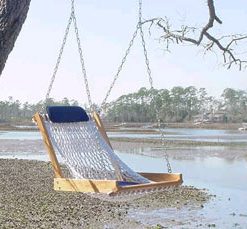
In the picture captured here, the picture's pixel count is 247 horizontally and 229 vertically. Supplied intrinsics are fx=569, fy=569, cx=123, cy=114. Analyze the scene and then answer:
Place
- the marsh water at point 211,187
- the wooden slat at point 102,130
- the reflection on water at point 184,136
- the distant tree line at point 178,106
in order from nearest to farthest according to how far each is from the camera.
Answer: the wooden slat at point 102,130
the marsh water at point 211,187
the reflection on water at point 184,136
the distant tree line at point 178,106

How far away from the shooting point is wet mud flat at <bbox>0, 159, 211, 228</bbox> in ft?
31.5

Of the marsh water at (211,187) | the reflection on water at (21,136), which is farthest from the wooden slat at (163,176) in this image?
the reflection on water at (21,136)

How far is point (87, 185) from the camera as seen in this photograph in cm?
470

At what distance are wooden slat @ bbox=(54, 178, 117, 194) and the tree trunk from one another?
7.15 feet

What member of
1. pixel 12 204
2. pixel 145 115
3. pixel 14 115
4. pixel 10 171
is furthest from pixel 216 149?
pixel 14 115

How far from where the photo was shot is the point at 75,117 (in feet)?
19.3

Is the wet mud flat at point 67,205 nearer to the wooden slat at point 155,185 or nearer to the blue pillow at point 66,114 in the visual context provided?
the blue pillow at point 66,114

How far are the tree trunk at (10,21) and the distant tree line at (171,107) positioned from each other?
69643 mm

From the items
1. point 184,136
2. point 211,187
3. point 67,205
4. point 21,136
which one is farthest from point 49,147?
point 21,136

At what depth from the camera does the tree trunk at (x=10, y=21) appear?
93.3 inches

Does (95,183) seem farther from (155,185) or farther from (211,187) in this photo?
(211,187)

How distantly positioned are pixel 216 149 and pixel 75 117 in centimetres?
2535

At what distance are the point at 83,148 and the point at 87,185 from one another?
1.14 meters

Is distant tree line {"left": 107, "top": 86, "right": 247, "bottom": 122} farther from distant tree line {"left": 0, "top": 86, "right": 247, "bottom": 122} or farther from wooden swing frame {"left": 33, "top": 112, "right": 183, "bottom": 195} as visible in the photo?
wooden swing frame {"left": 33, "top": 112, "right": 183, "bottom": 195}
